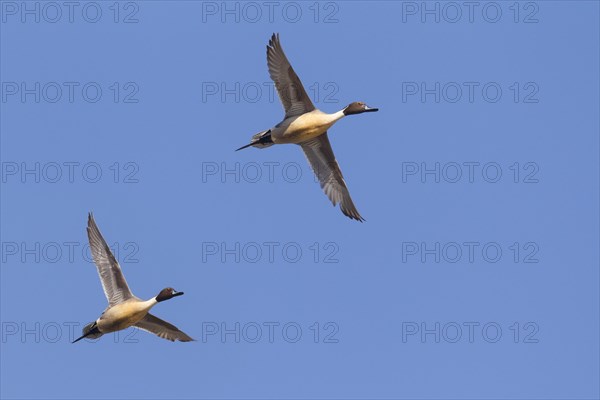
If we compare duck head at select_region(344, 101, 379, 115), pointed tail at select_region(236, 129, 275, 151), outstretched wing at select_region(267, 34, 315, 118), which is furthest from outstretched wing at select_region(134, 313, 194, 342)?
duck head at select_region(344, 101, 379, 115)

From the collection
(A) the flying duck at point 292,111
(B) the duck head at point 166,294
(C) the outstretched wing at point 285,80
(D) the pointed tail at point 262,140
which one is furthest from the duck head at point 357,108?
(B) the duck head at point 166,294

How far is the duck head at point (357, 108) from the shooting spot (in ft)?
77.6

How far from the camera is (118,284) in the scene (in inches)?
917

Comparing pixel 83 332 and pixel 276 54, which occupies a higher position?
pixel 276 54

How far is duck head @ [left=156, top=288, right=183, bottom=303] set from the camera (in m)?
22.6

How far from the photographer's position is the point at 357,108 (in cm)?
2373

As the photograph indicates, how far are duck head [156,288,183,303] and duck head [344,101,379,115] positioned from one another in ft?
15.4

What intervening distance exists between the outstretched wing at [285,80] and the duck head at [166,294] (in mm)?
3976

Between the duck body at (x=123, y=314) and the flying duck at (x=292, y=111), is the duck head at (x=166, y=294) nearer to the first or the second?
the duck body at (x=123, y=314)

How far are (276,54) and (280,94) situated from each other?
763 millimetres

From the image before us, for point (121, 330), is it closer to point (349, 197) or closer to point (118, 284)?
point (118, 284)

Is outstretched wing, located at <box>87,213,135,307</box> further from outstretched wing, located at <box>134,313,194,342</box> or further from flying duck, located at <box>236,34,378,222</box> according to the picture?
flying duck, located at <box>236,34,378,222</box>

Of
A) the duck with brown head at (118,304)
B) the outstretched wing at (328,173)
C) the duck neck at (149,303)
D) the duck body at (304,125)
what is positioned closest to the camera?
the duck neck at (149,303)

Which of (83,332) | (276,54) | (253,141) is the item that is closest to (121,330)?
(83,332)
